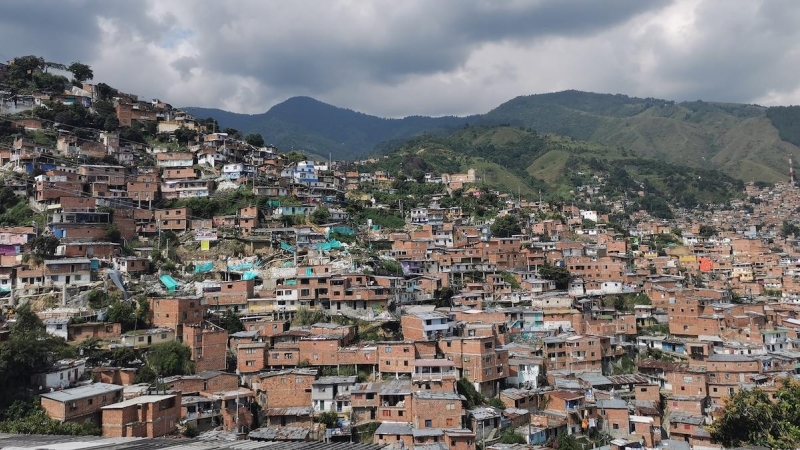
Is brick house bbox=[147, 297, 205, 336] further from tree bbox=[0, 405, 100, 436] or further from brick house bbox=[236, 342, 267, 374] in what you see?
tree bbox=[0, 405, 100, 436]

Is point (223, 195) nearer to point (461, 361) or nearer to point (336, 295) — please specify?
point (336, 295)

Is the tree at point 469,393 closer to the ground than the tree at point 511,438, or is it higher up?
higher up

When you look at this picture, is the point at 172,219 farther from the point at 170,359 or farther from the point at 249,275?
the point at 170,359

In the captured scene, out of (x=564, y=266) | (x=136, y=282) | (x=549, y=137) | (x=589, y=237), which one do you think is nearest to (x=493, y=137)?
(x=549, y=137)

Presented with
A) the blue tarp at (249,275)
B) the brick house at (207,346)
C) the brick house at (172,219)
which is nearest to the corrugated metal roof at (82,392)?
the brick house at (207,346)

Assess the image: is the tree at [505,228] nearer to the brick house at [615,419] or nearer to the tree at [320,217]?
the tree at [320,217]

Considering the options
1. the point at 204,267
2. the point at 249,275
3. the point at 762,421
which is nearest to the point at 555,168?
the point at 249,275

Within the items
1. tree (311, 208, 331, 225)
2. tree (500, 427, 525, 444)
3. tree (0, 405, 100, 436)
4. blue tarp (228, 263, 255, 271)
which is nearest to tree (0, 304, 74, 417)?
tree (0, 405, 100, 436)
